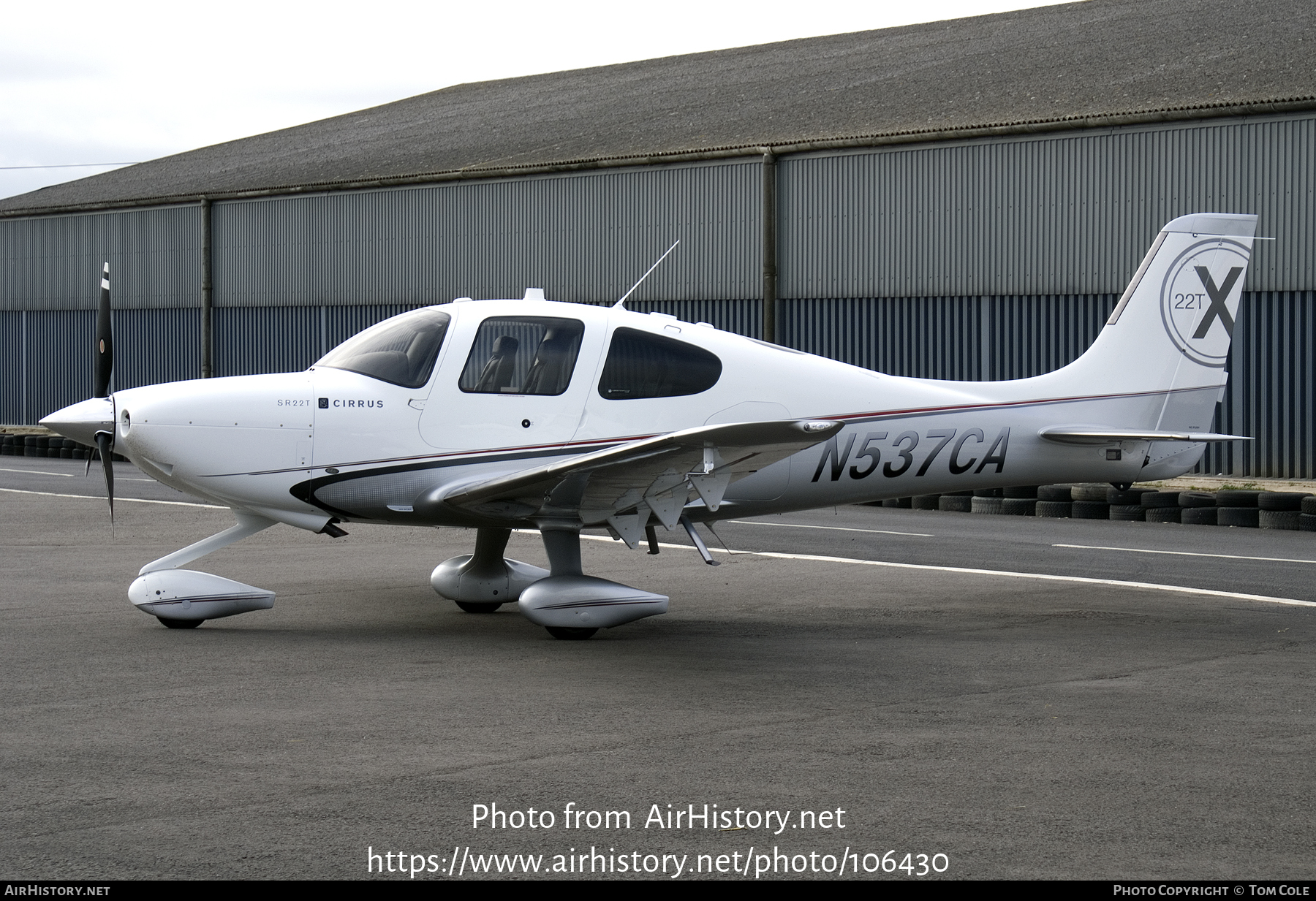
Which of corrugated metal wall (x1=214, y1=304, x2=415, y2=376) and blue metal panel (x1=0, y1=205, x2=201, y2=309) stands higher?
blue metal panel (x1=0, y1=205, x2=201, y2=309)

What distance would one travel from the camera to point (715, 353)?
10.7 m

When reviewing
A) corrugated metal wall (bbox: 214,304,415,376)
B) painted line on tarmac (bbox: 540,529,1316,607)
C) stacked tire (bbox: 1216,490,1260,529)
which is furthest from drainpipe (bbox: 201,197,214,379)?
stacked tire (bbox: 1216,490,1260,529)

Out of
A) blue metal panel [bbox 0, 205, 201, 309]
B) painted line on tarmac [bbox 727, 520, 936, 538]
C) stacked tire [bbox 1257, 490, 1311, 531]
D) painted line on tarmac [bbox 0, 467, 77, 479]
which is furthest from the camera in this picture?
blue metal panel [bbox 0, 205, 201, 309]

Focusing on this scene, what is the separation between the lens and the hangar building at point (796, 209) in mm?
23312

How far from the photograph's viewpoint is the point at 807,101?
32.1 meters

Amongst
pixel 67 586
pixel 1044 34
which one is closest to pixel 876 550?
pixel 67 586

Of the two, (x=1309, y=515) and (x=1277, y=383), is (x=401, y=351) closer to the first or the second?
(x=1309, y=515)

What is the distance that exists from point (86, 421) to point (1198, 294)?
27.3 ft

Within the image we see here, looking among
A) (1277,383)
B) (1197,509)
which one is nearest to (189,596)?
(1197,509)

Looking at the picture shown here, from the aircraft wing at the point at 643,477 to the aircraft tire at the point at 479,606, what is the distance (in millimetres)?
1366

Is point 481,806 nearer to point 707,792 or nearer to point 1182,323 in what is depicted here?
point 707,792

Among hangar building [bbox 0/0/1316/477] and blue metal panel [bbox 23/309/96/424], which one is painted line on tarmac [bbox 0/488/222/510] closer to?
hangar building [bbox 0/0/1316/477]

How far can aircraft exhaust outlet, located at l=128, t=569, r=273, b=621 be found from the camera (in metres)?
10.1

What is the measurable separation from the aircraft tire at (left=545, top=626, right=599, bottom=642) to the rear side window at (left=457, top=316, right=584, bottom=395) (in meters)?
1.64
